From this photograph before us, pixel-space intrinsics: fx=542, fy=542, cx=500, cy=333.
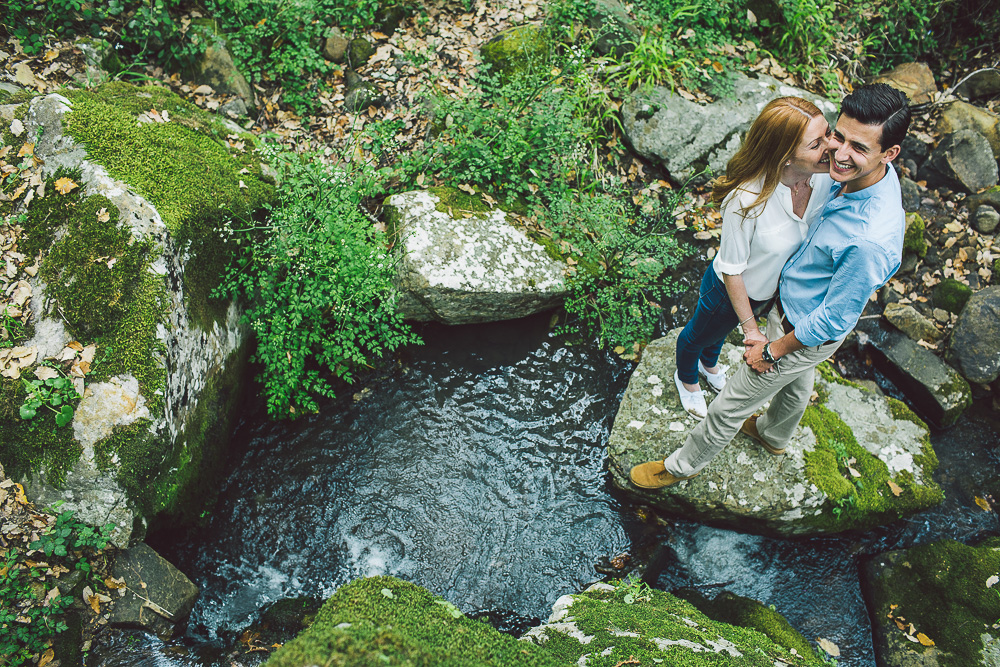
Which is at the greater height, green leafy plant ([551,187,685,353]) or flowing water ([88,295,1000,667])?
green leafy plant ([551,187,685,353])

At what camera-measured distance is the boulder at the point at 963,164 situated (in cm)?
667

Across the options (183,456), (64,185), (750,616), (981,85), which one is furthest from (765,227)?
(981,85)

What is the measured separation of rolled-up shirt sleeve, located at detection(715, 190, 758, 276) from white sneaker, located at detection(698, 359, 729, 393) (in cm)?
170

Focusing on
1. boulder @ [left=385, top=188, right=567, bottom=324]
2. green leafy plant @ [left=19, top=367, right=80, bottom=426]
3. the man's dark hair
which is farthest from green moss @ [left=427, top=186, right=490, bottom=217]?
the man's dark hair

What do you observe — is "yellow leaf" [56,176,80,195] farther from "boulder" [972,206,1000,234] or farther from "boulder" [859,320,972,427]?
"boulder" [972,206,1000,234]

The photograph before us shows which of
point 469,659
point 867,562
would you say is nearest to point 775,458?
point 867,562

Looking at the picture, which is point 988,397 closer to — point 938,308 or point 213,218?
point 938,308

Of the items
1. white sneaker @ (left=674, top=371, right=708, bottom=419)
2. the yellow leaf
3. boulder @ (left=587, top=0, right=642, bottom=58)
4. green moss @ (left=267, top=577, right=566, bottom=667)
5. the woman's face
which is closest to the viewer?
green moss @ (left=267, top=577, right=566, bottom=667)

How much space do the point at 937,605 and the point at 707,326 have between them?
2942 millimetres

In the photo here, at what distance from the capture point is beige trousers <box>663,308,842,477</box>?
3.21 meters

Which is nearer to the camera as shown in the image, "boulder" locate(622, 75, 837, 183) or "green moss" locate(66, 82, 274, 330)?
"green moss" locate(66, 82, 274, 330)

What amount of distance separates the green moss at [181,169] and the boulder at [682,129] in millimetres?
4269

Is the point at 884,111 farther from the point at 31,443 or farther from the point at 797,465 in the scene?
the point at 31,443

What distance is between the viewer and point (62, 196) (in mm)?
3920
